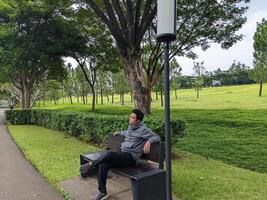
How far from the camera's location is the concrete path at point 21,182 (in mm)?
5188

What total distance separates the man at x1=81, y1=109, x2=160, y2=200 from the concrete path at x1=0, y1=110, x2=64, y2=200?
0.85 metres

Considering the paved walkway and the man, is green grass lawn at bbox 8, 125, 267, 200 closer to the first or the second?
the paved walkway

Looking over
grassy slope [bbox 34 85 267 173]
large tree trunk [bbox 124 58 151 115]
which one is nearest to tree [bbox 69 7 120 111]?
grassy slope [bbox 34 85 267 173]

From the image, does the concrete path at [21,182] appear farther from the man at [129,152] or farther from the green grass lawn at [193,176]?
the man at [129,152]

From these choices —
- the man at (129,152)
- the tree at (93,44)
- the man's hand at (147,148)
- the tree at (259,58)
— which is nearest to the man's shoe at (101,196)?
the man at (129,152)

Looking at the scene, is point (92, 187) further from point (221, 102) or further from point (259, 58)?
point (259, 58)

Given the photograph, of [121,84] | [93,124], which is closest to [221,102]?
[121,84]

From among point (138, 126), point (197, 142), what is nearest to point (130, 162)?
point (138, 126)

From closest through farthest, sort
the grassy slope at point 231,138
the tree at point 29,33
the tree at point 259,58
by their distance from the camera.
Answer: the grassy slope at point 231,138 → the tree at point 29,33 → the tree at point 259,58

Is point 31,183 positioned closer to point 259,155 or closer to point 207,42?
point 259,155

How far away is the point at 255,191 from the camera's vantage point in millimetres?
5359

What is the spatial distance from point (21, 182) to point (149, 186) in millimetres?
3009

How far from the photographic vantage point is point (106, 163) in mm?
4738

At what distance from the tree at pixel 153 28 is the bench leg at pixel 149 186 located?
603 cm
